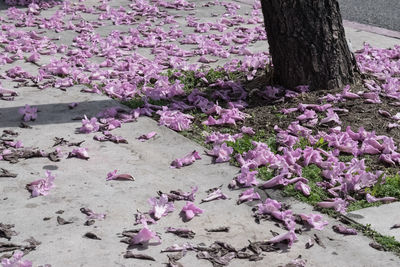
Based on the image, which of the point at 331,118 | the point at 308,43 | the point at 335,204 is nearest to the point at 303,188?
the point at 335,204

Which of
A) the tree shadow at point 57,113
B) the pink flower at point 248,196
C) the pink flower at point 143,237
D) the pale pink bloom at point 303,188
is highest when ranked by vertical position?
the pale pink bloom at point 303,188

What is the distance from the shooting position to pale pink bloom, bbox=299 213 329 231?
4.22 meters

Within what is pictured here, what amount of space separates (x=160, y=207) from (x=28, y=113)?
229 cm

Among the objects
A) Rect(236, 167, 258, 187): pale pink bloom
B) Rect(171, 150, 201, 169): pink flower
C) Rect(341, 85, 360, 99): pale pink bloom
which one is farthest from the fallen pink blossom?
Rect(341, 85, 360, 99): pale pink bloom

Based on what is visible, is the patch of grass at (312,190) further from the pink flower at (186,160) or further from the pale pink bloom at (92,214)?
the pale pink bloom at (92,214)

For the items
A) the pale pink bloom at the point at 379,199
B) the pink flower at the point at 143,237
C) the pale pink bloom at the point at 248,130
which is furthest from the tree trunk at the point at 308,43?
the pink flower at the point at 143,237

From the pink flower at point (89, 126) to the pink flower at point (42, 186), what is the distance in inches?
43.2

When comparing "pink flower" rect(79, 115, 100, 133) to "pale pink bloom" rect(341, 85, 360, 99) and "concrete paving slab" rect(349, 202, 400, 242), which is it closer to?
"pale pink bloom" rect(341, 85, 360, 99)

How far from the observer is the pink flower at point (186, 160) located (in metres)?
5.21

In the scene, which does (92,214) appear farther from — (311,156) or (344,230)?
(311,156)

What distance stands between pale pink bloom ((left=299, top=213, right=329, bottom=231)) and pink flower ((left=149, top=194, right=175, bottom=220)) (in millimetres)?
854

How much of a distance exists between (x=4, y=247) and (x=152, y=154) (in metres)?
1.74

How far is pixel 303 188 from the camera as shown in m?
4.68

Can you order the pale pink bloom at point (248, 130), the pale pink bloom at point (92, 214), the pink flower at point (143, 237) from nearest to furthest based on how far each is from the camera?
the pink flower at point (143, 237) → the pale pink bloom at point (92, 214) → the pale pink bloom at point (248, 130)
